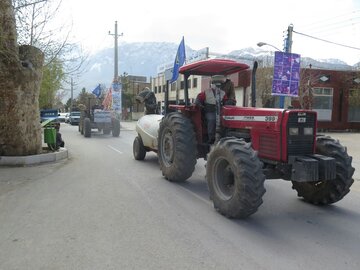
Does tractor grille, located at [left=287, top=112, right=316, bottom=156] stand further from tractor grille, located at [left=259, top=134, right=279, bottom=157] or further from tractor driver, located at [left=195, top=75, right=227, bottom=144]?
tractor driver, located at [left=195, top=75, right=227, bottom=144]

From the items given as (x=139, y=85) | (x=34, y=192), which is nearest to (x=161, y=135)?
(x=34, y=192)

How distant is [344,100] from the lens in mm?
33312

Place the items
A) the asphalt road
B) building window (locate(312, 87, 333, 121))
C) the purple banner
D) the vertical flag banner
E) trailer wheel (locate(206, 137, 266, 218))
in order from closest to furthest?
the asphalt road, trailer wheel (locate(206, 137, 266, 218)), the purple banner, the vertical flag banner, building window (locate(312, 87, 333, 121))

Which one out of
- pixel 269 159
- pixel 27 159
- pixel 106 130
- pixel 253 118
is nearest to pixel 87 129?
pixel 106 130

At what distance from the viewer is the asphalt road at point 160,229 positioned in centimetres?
455

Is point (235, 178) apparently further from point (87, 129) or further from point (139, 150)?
point (87, 129)

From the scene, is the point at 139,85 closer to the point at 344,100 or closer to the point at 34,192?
the point at 344,100

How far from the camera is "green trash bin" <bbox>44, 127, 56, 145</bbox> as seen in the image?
41.0ft

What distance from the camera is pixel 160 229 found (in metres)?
5.59

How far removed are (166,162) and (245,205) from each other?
11.8ft

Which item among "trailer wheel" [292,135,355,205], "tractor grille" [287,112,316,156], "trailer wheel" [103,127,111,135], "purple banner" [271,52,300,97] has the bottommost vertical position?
"trailer wheel" [103,127,111,135]

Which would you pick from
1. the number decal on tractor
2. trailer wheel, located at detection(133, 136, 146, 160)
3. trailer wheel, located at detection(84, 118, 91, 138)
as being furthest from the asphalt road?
trailer wheel, located at detection(84, 118, 91, 138)

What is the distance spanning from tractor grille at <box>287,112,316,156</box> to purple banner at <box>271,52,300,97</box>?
407 inches

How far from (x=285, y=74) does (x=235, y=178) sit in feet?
38.3
